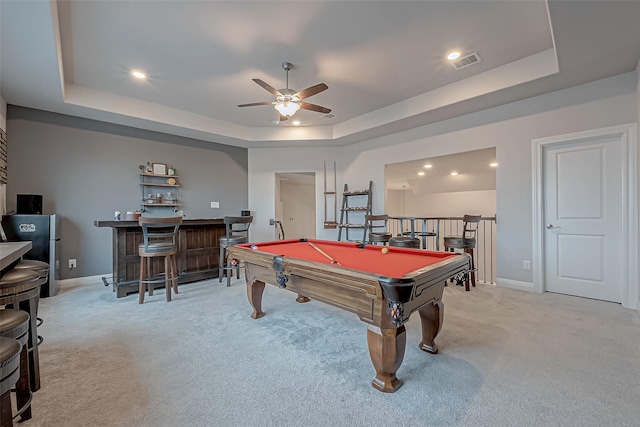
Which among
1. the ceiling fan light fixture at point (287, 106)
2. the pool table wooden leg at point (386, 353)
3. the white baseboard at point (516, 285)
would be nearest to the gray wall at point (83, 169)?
the ceiling fan light fixture at point (287, 106)

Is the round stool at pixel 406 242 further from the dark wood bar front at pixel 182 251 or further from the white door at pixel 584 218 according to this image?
the dark wood bar front at pixel 182 251

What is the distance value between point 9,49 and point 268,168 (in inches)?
157

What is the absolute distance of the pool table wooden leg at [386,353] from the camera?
1.55 metres

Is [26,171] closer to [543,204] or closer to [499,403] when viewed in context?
[499,403]

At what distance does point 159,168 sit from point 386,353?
498 centimetres

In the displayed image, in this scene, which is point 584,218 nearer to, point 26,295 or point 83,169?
point 26,295

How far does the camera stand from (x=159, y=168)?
4.88 m

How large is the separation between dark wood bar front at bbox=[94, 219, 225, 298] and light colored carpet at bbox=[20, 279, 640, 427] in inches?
23.0

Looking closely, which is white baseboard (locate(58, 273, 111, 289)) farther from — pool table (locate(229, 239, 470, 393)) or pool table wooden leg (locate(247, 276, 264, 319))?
pool table (locate(229, 239, 470, 393))

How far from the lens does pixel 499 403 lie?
1.47 m

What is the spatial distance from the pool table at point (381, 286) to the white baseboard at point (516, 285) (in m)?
2.33

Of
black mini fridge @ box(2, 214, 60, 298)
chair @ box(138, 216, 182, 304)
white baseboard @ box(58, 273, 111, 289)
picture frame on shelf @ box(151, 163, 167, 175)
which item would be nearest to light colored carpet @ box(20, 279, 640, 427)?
chair @ box(138, 216, 182, 304)

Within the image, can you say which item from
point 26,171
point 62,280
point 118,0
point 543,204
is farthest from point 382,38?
point 62,280

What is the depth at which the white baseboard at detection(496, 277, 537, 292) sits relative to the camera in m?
3.54
